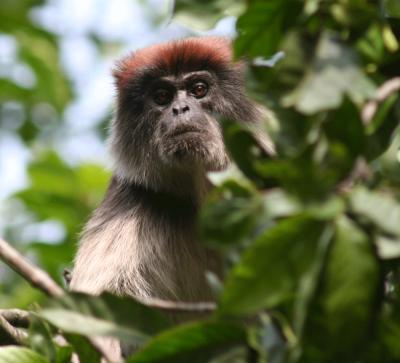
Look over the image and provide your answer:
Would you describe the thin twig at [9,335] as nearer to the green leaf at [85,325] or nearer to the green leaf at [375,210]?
the green leaf at [85,325]

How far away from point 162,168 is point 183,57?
1.06m

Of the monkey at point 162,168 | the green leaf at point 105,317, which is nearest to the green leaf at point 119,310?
the green leaf at point 105,317

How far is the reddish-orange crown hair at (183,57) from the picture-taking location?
6.38 metres

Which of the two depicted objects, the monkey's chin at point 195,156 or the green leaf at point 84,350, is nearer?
the green leaf at point 84,350

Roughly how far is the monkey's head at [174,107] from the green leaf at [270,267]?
3.78 m

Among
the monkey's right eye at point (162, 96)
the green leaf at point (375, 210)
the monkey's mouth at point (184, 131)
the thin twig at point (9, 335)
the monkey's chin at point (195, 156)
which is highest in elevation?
the green leaf at point (375, 210)

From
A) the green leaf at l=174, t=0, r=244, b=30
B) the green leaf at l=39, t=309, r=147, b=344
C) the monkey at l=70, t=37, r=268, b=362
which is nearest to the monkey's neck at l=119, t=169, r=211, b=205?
the monkey at l=70, t=37, r=268, b=362

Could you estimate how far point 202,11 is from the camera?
233cm

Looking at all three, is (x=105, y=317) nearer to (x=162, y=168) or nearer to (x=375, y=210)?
(x=375, y=210)

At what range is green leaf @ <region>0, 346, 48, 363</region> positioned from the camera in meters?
2.55

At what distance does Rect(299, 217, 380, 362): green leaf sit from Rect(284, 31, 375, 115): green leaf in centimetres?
27

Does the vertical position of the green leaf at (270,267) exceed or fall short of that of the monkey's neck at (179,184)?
it exceeds it

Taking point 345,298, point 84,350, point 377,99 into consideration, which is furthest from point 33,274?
point 377,99

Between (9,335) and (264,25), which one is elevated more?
(264,25)
